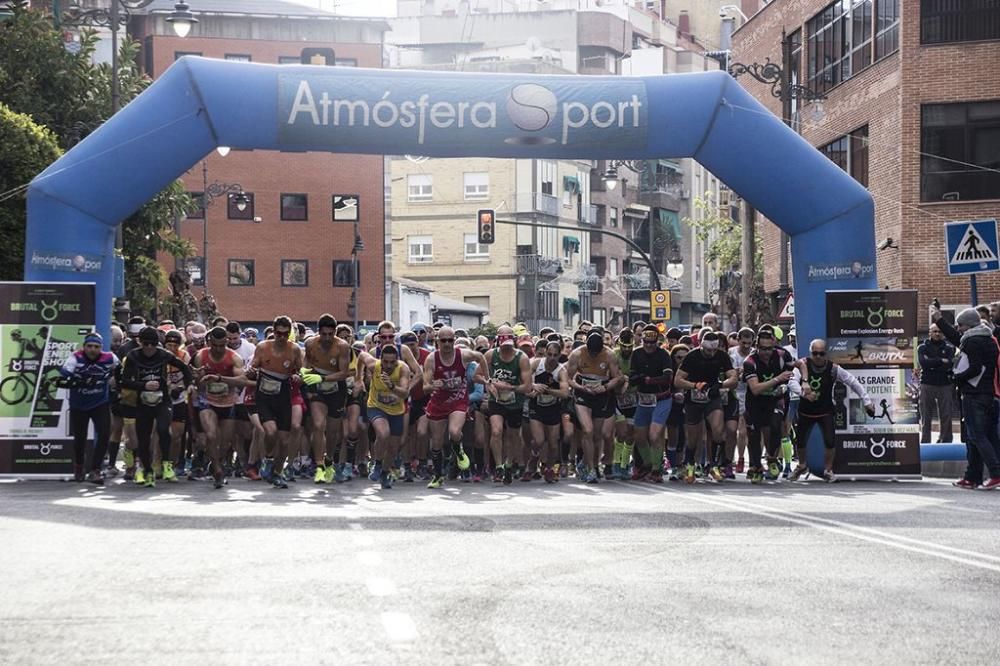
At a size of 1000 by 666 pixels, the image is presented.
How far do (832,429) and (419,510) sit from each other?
248 inches

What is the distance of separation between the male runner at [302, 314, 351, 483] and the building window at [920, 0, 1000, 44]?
21.4 m

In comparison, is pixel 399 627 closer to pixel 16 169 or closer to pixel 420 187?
pixel 16 169

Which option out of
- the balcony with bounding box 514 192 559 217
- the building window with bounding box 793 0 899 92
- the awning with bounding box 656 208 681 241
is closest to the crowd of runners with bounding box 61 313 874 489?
the building window with bounding box 793 0 899 92

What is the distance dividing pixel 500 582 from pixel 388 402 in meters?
9.20

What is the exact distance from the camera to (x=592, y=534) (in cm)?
1277

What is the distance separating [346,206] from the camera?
75.2 m

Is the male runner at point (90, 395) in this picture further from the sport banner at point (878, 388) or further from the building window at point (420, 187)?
the building window at point (420, 187)

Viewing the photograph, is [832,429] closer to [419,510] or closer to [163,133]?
[419,510]

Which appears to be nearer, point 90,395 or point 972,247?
point 90,395

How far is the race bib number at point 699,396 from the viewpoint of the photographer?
1972 centimetres

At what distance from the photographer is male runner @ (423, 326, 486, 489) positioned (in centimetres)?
1909

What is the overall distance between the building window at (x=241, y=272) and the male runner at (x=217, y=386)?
183 feet

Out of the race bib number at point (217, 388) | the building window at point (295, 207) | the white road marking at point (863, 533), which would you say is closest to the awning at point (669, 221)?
the building window at point (295, 207)

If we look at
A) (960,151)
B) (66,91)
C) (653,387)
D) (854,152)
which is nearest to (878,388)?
(653,387)
